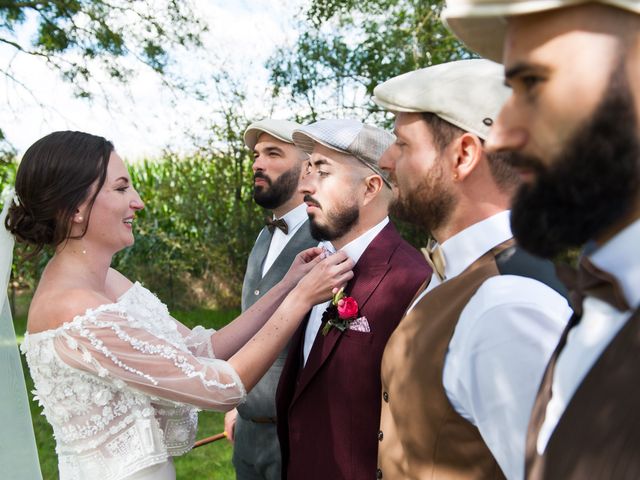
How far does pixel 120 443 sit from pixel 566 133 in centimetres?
207

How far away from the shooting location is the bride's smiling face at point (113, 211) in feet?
8.73

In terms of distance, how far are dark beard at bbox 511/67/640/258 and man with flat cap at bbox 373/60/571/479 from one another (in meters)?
0.43

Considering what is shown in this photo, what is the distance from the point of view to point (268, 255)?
4.30 m

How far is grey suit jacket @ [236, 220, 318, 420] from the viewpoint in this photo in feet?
12.0

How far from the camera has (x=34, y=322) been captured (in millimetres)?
2535

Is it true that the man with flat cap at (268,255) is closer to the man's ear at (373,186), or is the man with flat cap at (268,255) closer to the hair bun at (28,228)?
the man's ear at (373,186)

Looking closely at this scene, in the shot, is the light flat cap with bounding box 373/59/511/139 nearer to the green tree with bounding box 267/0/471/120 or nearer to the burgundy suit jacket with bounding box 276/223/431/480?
the burgundy suit jacket with bounding box 276/223/431/480

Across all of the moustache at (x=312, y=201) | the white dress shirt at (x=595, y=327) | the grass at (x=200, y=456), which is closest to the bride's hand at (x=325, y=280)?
the moustache at (x=312, y=201)

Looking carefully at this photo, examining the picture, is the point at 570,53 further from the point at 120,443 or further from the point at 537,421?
the point at 120,443

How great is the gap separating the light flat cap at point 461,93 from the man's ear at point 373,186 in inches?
38.6

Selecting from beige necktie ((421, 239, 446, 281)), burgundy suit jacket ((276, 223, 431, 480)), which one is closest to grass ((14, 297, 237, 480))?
burgundy suit jacket ((276, 223, 431, 480))

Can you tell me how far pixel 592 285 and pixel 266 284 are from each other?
3.04 meters

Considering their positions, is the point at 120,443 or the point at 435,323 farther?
the point at 120,443

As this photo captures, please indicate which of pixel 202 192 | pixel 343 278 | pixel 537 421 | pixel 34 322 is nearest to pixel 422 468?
pixel 537 421
